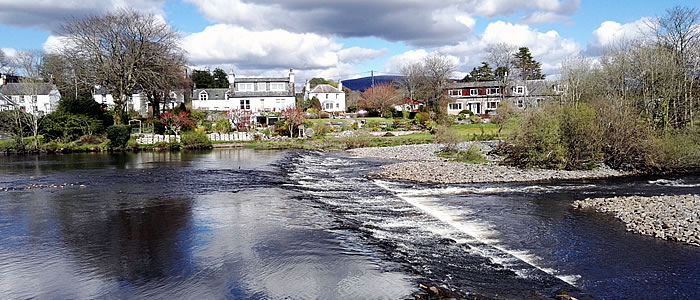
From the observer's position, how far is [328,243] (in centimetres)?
1391

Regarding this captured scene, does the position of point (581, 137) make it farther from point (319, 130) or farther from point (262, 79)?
point (262, 79)

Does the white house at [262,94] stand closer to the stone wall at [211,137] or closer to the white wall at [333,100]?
the white wall at [333,100]

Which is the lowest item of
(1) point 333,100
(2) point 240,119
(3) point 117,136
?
(3) point 117,136

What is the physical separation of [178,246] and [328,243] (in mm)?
4393

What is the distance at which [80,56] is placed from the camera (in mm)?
48625

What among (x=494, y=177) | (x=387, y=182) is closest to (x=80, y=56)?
(x=387, y=182)

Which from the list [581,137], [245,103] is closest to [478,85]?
[245,103]

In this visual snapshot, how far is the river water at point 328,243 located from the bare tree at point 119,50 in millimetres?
27536

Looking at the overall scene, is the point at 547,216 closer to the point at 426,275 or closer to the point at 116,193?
the point at 426,275

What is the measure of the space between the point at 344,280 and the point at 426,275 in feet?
6.41

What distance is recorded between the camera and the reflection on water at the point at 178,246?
10.6 metres

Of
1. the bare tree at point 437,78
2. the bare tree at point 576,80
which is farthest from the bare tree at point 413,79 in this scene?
the bare tree at point 576,80

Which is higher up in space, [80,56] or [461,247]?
[80,56]

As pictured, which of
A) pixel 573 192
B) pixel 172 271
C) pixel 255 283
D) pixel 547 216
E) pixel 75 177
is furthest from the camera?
pixel 75 177
